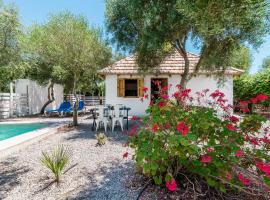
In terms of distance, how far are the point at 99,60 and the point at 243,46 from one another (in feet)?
23.7

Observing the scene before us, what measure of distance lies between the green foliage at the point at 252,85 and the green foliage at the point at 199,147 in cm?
1226

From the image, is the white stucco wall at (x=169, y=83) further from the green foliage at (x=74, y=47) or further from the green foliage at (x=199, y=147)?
the green foliage at (x=199, y=147)

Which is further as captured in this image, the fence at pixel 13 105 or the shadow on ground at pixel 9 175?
the fence at pixel 13 105

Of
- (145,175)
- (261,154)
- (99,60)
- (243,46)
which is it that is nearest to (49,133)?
(99,60)

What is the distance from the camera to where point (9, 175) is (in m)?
5.16

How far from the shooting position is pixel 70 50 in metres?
11.0

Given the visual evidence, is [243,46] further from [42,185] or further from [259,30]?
[42,185]

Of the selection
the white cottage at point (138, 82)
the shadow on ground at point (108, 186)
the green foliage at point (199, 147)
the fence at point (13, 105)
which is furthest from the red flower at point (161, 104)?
the fence at point (13, 105)

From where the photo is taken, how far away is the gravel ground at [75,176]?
166 inches

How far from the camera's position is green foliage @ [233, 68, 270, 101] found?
51.7ft

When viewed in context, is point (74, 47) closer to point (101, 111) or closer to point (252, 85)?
point (101, 111)

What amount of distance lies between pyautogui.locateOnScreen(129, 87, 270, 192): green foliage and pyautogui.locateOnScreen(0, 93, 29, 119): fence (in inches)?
592

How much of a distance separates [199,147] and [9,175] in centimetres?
411

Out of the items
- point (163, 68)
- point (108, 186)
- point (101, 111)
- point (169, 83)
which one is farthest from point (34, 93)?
point (108, 186)
